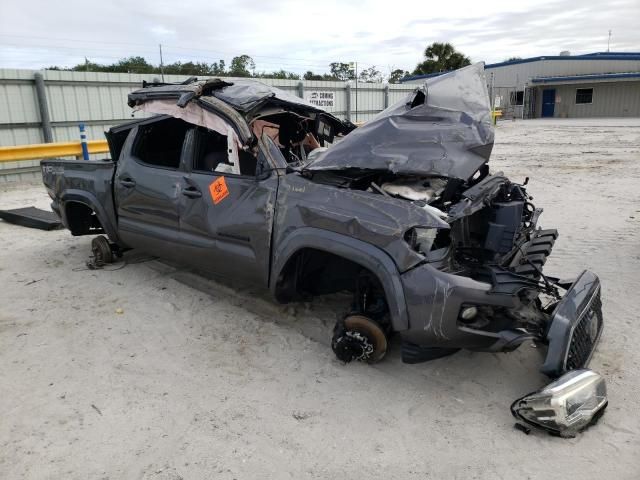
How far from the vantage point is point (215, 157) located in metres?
4.63

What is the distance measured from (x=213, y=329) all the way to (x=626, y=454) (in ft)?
9.78

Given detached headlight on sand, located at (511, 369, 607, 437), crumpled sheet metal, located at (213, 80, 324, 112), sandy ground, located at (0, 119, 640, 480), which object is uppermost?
crumpled sheet metal, located at (213, 80, 324, 112)

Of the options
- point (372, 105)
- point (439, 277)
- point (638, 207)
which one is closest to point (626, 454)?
point (439, 277)

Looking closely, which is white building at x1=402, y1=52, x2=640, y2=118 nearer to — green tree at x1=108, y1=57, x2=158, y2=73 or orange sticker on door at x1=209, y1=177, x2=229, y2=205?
green tree at x1=108, y1=57, x2=158, y2=73

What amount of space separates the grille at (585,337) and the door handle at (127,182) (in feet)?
13.1

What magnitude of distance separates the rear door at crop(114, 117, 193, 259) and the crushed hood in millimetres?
1593

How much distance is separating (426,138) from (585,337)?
1.70 meters

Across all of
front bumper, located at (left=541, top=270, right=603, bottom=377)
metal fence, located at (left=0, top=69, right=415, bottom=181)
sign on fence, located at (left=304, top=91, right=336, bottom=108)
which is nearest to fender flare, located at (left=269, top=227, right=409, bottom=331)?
front bumper, located at (left=541, top=270, right=603, bottom=377)

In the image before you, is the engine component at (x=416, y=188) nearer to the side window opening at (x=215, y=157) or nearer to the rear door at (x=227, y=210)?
the rear door at (x=227, y=210)

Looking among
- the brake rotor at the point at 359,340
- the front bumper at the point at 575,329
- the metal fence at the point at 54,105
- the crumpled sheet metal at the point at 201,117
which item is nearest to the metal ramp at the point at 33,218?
the crumpled sheet metal at the point at 201,117

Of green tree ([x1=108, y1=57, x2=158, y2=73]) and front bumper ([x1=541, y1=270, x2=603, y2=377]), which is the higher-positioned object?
green tree ([x1=108, y1=57, x2=158, y2=73])

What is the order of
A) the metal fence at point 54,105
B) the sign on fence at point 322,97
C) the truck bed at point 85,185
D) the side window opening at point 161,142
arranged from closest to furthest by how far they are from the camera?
the side window opening at point 161,142 < the truck bed at point 85,185 < the metal fence at point 54,105 < the sign on fence at point 322,97

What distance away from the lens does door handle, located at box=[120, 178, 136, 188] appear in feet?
16.4

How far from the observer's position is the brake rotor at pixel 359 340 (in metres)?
3.55
